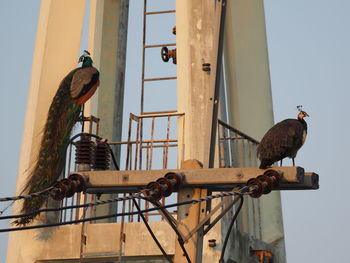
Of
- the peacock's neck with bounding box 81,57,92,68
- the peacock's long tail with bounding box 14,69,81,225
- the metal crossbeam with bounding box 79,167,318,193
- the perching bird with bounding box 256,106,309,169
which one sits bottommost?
the metal crossbeam with bounding box 79,167,318,193

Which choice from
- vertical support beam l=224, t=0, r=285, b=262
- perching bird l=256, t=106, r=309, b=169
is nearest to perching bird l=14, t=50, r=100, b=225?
vertical support beam l=224, t=0, r=285, b=262

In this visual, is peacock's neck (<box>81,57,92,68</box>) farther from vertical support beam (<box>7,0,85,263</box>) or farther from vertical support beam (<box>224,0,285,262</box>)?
vertical support beam (<box>224,0,285,262</box>)

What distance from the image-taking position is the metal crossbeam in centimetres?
932

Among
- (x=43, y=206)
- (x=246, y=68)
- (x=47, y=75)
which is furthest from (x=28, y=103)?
(x=246, y=68)

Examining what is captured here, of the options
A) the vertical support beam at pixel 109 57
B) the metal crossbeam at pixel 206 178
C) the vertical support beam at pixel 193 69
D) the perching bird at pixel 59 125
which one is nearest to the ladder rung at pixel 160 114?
the vertical support beam at pixel 193 69

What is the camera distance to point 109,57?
1839 cm

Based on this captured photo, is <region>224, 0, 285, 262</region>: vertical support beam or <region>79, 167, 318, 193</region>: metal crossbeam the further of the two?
<region>224, 0, 285, 262</region>: vertical support beam

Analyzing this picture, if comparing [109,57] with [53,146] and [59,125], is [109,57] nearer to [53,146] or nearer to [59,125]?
[59,125]

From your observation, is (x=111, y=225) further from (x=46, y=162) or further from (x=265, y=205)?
(x=265, y=205)

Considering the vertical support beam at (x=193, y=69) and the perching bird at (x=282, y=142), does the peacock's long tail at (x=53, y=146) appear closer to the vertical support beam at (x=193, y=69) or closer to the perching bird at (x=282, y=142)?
the vertical support beam at (x=193, y=69)

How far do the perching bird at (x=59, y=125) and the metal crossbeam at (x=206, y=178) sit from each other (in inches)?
206

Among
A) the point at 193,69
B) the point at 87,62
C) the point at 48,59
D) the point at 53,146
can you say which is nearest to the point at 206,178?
the point at 193,69

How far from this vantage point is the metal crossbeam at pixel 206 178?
30.6ft

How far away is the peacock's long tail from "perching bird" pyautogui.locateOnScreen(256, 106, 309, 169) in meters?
6.19
